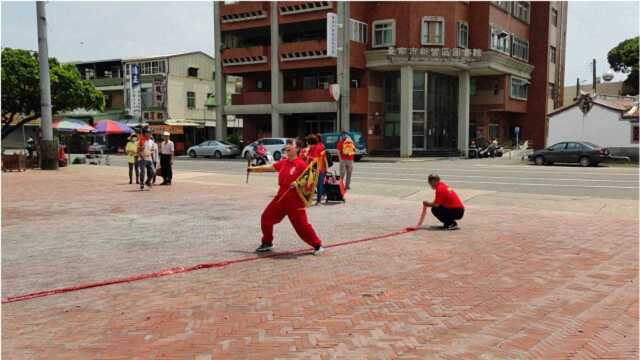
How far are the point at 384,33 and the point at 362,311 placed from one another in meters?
37.3

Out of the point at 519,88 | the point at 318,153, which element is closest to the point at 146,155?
Result: the point at 318,153

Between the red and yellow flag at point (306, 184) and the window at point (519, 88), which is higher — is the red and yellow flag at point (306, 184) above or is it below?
below

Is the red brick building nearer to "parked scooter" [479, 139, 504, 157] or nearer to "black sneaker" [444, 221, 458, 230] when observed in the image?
"parked scooter" [479, 139, 504, 157]

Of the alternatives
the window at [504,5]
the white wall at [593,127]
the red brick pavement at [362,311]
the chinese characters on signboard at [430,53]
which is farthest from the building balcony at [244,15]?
the red brick pavement at [362,311]

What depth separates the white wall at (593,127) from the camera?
34.2 m

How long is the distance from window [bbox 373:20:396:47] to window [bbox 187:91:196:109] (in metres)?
21.9

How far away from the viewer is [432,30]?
39.6 m

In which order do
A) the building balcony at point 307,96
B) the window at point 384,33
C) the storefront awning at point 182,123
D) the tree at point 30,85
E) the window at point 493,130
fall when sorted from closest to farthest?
the tree at point 30,85
the window at point 384,33
the building balcony at point 307,96
the window at point 493,130
the storefront awning at point 182,123

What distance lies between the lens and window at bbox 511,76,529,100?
46553 mm

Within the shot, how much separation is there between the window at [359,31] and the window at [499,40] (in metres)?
9.70

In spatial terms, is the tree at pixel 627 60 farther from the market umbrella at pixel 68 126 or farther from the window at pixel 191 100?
the market umbrella at pixel 68 126

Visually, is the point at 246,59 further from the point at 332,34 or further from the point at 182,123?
the point at 182,123

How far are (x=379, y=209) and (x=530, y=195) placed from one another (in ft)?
15.5

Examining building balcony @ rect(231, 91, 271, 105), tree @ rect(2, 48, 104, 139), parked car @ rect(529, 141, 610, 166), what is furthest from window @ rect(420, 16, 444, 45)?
tree @ rect(2, 48, 104, 139)
